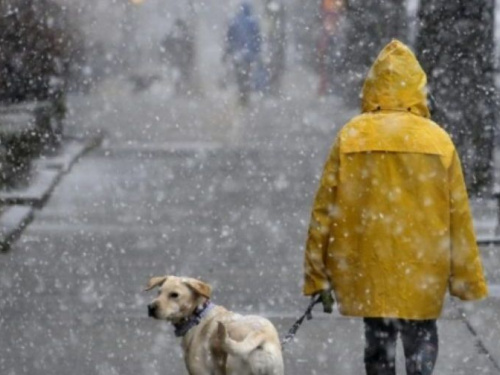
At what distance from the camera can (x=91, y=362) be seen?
8.17 metres

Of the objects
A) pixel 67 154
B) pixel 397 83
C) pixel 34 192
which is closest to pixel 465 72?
pixel 34 192

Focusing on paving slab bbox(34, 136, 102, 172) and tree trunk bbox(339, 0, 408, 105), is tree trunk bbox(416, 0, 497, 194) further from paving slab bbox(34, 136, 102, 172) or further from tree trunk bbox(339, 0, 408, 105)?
tree trunk bbox(339, 0, 408, 105)

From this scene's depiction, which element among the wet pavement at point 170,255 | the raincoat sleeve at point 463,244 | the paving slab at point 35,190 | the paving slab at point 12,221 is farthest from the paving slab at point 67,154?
the raincoat sleeve at point 463,244

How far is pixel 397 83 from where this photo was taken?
6.42m

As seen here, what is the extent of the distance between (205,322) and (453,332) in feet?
9.67

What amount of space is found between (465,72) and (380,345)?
7.84m

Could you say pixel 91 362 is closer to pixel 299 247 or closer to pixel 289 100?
pixel 299 247

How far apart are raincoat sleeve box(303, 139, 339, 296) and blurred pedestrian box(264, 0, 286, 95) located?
2190 centimetres

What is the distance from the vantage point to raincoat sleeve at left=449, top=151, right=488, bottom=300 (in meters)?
6.36

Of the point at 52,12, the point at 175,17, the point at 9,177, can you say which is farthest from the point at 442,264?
the point at 175,17

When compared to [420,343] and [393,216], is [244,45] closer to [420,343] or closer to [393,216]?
[420,343]

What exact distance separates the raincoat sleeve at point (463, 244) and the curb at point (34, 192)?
610 centimetres

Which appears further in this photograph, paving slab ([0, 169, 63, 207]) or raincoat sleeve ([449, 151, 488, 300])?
paving slab ([0, 169, 63, 207])

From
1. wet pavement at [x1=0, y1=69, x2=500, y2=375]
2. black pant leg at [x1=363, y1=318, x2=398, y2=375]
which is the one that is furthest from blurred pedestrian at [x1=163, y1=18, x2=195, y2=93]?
black pant leg at [x1=363, y1=318, x2=398, y2=375]
